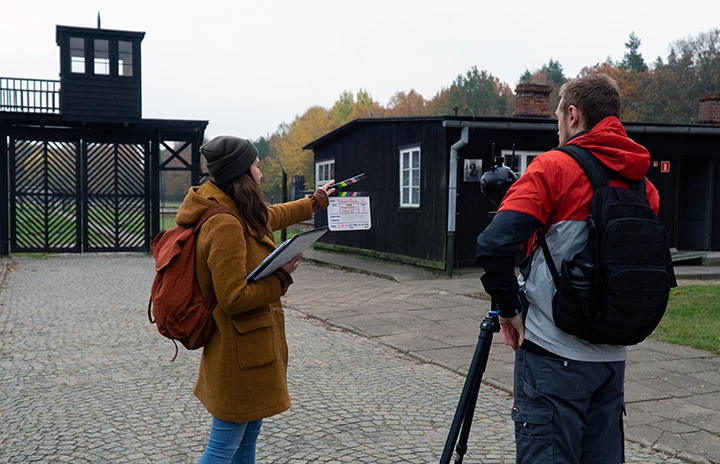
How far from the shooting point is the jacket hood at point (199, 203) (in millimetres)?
2908

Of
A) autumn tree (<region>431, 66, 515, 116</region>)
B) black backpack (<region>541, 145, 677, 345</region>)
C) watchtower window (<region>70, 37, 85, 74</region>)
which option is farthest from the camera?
autumn tree (<region>431, 66, 515, 116</region>)

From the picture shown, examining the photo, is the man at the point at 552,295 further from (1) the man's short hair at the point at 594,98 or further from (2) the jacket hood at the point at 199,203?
(2) the jacket hood at the point at 199,203

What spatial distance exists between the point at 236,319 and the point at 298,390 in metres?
3.08

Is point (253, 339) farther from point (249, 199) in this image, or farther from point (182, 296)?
point (249, 199)

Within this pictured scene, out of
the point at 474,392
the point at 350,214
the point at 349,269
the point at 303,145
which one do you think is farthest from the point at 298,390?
→ the point at 303,145

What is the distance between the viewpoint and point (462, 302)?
10867mm

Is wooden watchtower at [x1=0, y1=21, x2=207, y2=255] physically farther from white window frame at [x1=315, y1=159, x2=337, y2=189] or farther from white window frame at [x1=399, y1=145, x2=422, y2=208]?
white window frame at [x1=399, y1=145, x2=422, y2=208]

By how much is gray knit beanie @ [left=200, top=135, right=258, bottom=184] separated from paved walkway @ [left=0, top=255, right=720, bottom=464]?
2.04 meters

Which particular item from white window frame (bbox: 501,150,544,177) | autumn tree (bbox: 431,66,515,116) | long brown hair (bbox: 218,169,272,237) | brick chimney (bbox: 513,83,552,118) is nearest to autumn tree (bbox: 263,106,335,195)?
autumn tree (bbox: 431,66,515,116)

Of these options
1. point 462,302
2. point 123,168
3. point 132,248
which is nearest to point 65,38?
point 123,168

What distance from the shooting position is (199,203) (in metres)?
2.92

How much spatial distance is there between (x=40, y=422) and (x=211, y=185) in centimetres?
301

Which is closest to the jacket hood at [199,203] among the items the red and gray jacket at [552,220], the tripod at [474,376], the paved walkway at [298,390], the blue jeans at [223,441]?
the blue jeans at [223,441]

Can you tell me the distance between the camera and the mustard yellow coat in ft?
9.25
